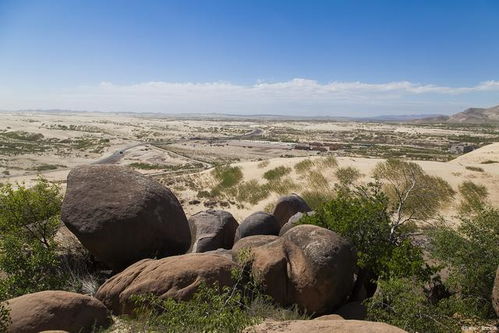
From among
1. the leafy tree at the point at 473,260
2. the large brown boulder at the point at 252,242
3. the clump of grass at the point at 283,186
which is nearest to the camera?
the leafy tree at the point at 473,260

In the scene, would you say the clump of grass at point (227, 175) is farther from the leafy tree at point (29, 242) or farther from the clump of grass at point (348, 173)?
the leafy tree at point (29, 242)

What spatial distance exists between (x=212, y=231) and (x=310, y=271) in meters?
7.13

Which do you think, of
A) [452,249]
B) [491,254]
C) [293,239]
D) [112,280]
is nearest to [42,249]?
[112,280]

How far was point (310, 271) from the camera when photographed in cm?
1042

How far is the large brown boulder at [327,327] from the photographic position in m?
6.98

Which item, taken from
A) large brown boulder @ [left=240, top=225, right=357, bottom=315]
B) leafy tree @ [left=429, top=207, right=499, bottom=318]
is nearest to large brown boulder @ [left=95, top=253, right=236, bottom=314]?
large brown boulder @ [left=240, top=225, right=357, bottom=315]

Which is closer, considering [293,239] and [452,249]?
[293,239]

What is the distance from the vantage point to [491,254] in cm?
1145

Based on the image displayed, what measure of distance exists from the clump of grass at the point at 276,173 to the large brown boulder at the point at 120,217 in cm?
2108

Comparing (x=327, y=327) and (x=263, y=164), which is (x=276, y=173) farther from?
(x=327, y=327)

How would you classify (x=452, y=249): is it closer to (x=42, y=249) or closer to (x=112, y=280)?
(x=112, y=280)

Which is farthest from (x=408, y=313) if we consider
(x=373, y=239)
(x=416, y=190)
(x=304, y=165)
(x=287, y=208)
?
(x=304, y=165)

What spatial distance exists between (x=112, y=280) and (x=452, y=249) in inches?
443

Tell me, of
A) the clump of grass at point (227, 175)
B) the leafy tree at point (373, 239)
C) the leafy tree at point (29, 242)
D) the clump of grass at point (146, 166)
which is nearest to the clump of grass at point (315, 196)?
the clump of grass at point (227, 175)
